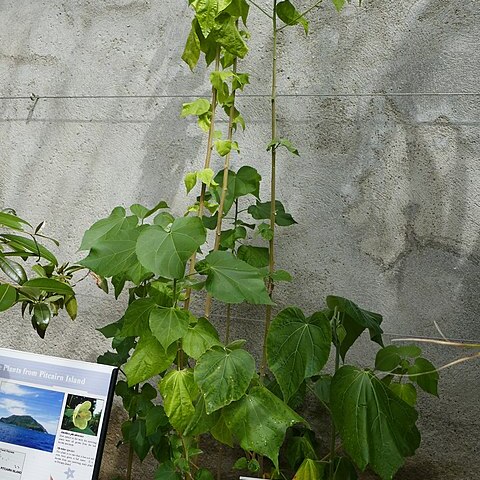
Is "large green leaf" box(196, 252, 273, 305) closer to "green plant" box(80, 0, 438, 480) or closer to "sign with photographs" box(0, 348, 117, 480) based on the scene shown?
"green plant" box(80, 0, 438, 480)

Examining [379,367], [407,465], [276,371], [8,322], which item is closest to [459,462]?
[407,465]

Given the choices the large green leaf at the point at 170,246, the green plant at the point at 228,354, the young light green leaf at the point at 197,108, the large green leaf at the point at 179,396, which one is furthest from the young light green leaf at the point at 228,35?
the large green leaf at the point at 179,396

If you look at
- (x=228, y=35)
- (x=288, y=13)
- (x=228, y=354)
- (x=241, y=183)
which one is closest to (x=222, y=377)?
(x=228, y=354)

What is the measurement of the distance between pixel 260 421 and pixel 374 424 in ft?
0.75

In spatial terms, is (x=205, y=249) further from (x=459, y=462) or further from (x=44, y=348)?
(x=459, y=462)

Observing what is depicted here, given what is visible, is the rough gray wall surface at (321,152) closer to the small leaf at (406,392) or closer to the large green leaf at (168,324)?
the small leaf at (406,392)

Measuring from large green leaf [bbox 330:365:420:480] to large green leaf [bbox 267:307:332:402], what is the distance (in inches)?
3.2

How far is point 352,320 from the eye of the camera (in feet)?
4.83

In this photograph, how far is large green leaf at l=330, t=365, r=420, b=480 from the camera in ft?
4.20

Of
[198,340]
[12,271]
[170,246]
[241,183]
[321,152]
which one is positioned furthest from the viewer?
[321,152]

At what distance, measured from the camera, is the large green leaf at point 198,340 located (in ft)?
4.25

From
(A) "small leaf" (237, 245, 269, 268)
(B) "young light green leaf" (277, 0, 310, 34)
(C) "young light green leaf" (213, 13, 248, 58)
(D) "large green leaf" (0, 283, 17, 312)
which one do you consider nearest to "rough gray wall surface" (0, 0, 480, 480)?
(A) "small leaf" (237, 245, 269, 268)

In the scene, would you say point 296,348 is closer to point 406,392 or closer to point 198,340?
point 198,340

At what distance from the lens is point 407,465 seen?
1.71m
